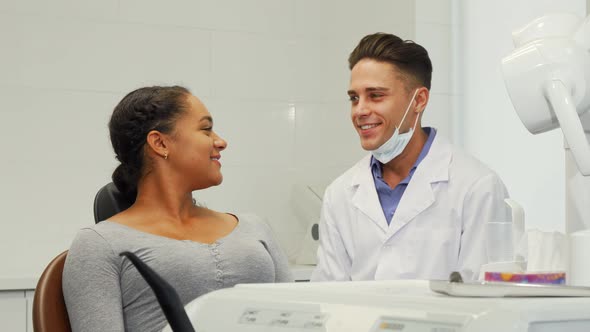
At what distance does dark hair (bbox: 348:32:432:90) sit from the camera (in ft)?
7.55

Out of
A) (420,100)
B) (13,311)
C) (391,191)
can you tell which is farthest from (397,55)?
(13,311)

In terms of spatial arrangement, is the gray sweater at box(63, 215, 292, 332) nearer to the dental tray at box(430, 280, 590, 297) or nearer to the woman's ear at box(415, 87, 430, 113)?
the woman's ear at box(415, 87, 430, 113)

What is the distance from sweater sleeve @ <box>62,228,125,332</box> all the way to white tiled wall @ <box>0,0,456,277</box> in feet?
2.90

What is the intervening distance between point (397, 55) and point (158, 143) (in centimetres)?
71

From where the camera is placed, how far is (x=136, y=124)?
1.94 m

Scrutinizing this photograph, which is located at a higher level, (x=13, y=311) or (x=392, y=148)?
(x=392, y=148)

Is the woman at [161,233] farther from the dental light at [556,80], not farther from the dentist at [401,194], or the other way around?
the dental light at [556,80]

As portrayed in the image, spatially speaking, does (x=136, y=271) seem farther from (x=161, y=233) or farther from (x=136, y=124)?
(x=136, y=124)

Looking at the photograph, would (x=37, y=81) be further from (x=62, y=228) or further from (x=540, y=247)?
(x=540, y=247)

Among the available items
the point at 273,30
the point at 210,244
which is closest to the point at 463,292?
the point at 210,244

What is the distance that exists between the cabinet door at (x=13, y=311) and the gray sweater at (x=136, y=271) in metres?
0.77

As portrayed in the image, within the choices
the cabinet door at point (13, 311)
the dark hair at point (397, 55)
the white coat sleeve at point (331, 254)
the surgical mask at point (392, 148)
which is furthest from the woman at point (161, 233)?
the cabinet door at point (13, 311)

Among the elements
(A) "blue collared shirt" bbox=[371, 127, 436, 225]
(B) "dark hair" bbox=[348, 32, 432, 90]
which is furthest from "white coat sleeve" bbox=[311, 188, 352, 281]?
(B) "dark hair" bbox=[348, 32, 432, 90]

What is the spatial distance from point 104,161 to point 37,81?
1.14 ft
